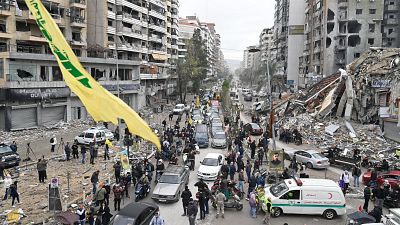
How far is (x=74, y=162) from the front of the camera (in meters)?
26.3

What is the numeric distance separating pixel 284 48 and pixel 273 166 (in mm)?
79305

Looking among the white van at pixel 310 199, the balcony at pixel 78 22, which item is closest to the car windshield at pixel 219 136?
the white van at pixel 310 199

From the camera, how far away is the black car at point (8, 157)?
2362cm

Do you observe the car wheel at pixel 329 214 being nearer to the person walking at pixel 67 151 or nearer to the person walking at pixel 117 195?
the person walking at pixel 117 195

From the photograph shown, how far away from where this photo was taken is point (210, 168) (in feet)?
75.6

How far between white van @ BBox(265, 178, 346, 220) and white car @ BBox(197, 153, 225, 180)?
584 centimetres

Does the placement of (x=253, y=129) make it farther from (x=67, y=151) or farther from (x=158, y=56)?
(x=158, y=56)

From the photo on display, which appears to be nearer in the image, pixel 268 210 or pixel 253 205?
pixel 268 210

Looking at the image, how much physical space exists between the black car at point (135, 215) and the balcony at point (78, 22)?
3821cm

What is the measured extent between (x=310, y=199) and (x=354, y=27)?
5301 cm

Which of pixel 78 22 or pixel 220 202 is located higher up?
pixel 78 22

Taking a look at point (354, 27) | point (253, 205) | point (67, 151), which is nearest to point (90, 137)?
point (67, 151)

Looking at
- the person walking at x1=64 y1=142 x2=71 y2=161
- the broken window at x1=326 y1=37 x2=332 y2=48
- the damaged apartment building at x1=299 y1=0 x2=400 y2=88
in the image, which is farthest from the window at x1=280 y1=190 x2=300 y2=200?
the broken window at x1=326 y1=37 x2=332 y2=48

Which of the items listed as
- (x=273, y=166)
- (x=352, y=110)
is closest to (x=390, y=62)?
(x=352, y=110)
